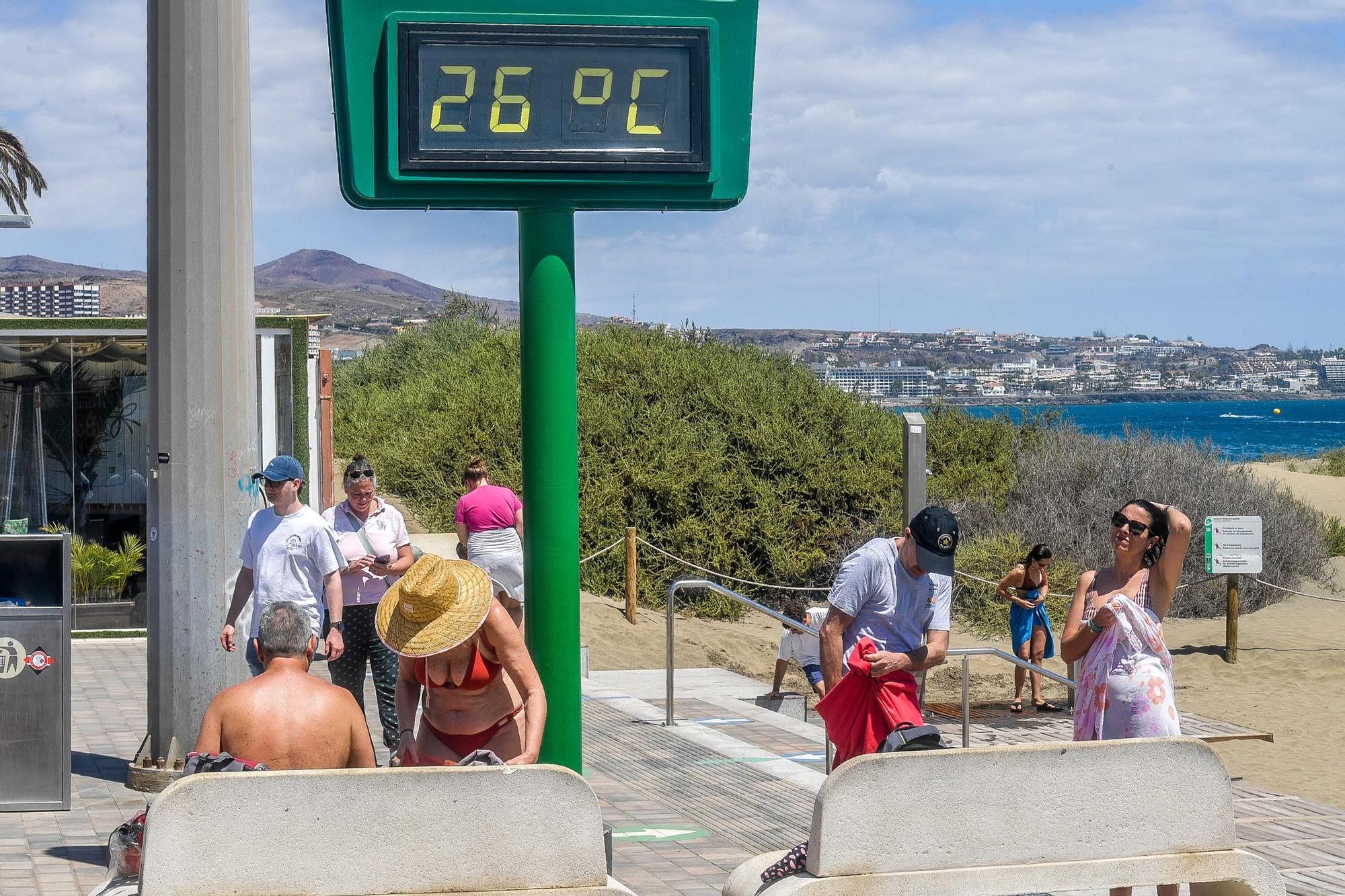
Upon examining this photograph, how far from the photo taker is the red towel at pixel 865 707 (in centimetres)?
525

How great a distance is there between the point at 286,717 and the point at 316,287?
5377 inches

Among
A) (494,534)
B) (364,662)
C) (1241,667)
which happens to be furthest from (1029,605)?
(364,662)

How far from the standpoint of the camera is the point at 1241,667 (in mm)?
15484

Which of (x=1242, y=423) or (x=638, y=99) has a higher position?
(x=638, y=99)

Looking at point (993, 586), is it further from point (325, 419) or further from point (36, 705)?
point (36, 705)

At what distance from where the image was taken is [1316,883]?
21.5 ft

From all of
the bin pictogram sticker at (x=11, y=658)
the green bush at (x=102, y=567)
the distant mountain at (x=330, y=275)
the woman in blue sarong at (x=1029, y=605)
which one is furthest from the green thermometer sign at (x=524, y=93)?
the distant mountain at (x=330, y=275)

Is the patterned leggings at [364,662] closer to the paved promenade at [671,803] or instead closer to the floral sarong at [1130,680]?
the paved promenade at [671,803]

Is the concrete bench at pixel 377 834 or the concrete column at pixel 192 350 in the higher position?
the concrete column at pixel 192 350

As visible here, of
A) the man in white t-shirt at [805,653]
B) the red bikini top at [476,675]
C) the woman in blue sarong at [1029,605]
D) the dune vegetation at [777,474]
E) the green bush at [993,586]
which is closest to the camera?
the red bikini top at [476,675]

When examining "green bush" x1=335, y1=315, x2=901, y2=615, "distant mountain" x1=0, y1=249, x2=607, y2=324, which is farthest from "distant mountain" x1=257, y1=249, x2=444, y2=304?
"green bush" x1=335, y1=315, x2=901, y2=615

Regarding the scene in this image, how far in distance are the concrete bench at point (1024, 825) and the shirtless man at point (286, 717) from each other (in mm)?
1308

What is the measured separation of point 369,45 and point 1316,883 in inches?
216

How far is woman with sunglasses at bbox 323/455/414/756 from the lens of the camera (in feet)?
24.3
